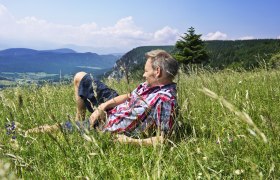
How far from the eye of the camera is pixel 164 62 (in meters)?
4.57

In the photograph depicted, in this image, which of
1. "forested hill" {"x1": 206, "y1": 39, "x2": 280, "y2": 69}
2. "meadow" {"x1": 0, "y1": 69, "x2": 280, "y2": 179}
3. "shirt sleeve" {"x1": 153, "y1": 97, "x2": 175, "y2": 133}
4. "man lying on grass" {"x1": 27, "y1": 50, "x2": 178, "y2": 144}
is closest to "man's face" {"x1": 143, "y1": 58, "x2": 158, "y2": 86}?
"man lying on grass" {"x1": 27, "y1": 50, "x2": 178, "y2": 144}

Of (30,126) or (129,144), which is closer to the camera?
(129,144)

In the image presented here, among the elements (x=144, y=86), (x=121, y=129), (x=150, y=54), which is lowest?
(x=121, y=129)

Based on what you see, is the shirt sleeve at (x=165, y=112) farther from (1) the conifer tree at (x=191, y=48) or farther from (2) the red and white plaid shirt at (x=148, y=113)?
(1) the conifer tree at (x=191, y=48)

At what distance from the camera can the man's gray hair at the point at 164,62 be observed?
15.0 feet

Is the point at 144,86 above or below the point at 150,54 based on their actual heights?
below

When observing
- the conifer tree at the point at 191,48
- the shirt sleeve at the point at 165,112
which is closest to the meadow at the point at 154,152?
the shirt sleeve at the point at 165,112

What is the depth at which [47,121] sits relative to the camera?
4.43 meters

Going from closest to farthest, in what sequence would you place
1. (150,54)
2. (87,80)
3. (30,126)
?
(30,126) → (150,54) → (87,80)

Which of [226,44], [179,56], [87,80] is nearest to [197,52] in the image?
[179,56]

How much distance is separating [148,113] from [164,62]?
762 millimetres

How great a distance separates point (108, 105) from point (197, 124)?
4.18 ft

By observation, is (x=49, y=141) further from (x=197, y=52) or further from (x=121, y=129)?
(x=197, y=52)

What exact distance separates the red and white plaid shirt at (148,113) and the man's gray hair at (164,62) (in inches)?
7.4
